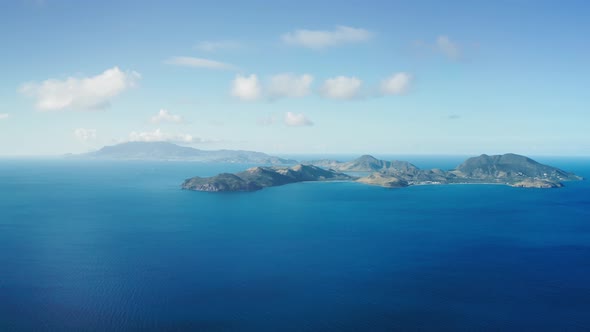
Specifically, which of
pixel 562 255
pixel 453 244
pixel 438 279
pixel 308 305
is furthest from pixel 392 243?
pixel 308 305

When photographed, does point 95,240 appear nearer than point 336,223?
Yes

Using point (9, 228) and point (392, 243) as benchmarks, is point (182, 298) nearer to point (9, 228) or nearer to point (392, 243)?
point (392, 243)

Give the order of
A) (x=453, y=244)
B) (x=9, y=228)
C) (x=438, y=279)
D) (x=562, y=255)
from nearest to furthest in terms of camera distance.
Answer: (x=438, y=279), (x=562, y=255), (x=453, y=244), (x=9, y=228)

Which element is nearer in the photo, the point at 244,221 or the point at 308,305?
the point at 308,305

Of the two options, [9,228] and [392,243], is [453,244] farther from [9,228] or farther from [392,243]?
[9,228]

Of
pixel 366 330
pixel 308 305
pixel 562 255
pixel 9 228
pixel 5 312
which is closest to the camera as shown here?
pixel 366 330

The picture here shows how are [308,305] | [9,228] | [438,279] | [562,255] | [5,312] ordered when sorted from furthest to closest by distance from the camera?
[9,228]
[562,255]
[438,279]
[308,305]
[5,312]

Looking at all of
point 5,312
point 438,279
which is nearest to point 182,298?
point 5,312

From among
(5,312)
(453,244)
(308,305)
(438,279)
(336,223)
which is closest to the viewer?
(5,312)
